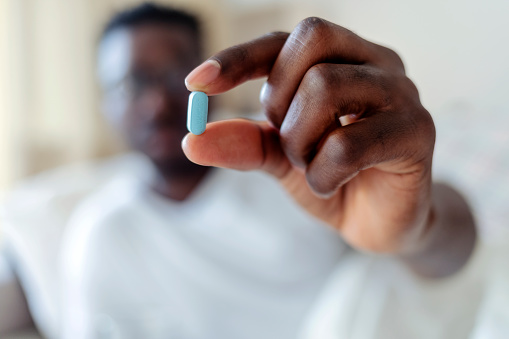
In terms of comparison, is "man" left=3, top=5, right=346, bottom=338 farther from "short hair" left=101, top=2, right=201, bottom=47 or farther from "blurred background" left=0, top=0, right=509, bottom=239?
"blurred background" left=0, top=0, right=509, bottom=239

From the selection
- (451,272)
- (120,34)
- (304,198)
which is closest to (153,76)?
(120,34)

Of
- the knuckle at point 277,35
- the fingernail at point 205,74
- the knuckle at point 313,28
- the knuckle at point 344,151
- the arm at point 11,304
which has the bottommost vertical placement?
the arm at point 11,304

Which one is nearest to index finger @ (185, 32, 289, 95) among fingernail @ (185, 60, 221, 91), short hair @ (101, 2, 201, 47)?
fingernail @ (185, 60, 221, 91)

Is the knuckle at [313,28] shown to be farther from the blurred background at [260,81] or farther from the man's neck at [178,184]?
the man's neck at [178,184]

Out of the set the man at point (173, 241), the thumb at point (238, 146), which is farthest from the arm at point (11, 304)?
the thumb at point (238, 146)

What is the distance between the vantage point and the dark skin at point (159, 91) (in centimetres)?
62

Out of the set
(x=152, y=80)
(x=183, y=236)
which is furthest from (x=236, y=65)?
(x=183, y=236)

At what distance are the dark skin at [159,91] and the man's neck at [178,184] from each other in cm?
3

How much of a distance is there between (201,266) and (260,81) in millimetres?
449

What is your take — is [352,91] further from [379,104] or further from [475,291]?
[475,291]

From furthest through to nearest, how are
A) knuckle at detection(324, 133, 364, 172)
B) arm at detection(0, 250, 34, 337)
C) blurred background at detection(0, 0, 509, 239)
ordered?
arm at detection(0, 250, 34, 337) → blurred background at detection(0, 0, 509, 239) → knuckle at detection(324, 133, 364, 172)

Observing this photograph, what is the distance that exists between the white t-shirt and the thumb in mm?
404

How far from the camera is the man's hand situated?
24cm

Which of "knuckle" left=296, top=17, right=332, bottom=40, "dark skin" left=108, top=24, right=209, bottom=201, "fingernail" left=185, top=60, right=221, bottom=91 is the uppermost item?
"knuckle" left=296, top=17, right=332, bottom=40
